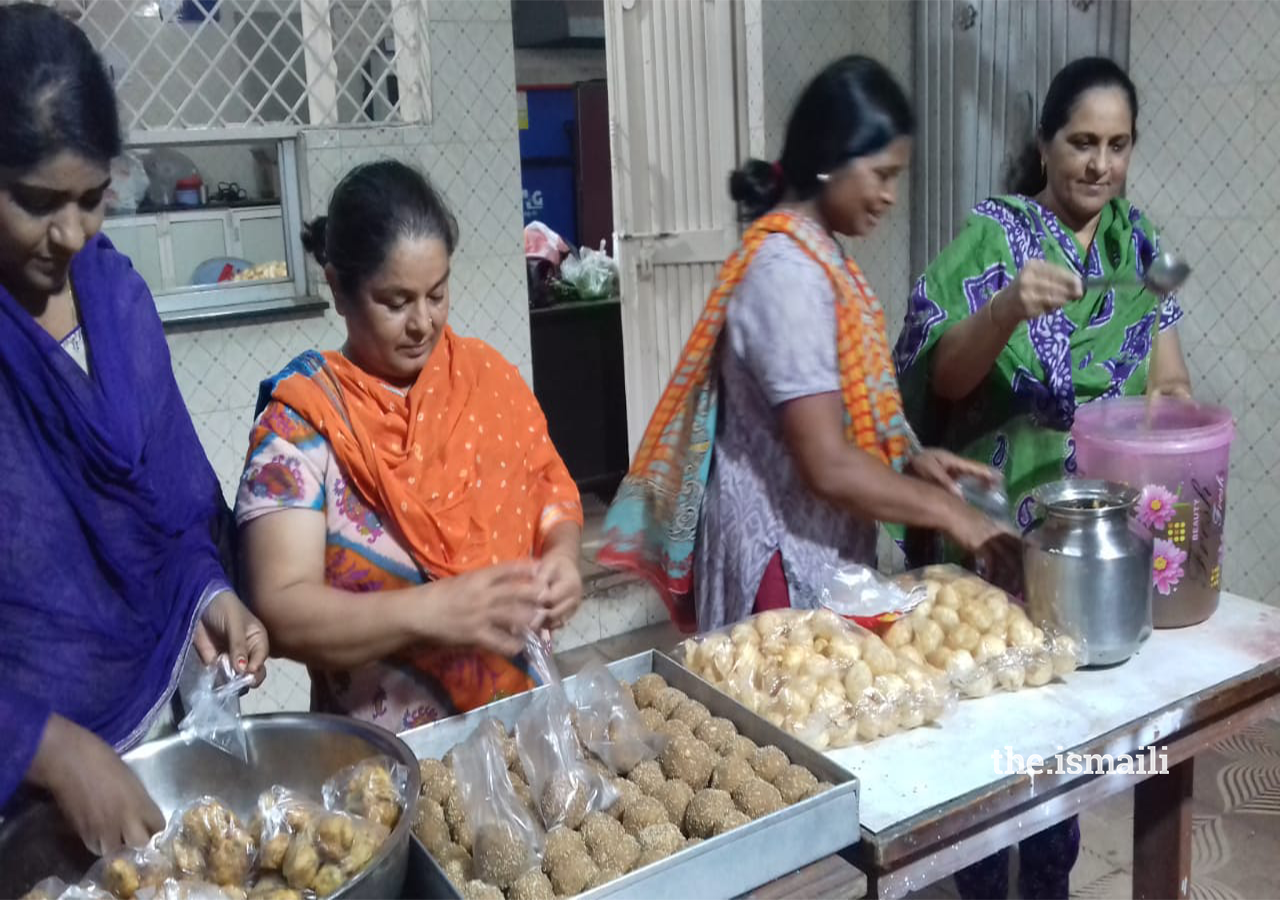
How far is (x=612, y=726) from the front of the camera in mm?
1200

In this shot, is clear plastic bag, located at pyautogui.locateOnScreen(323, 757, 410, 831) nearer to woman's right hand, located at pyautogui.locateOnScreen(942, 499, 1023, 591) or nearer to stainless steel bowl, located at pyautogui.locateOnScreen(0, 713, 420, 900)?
stainless steel bowl, located at pyautogui.locateOnScreen(0, 713, 420, 900)

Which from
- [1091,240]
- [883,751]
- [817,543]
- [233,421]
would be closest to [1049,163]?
[1091,240]

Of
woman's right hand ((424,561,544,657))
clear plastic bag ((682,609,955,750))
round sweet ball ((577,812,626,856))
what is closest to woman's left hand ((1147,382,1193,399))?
clear plastic bag ((682,609,955,750))

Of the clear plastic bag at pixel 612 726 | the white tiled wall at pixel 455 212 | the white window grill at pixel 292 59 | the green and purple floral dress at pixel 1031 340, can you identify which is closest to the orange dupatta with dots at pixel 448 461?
the clear plastic bag at pixel 612 726

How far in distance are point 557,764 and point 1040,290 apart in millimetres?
971

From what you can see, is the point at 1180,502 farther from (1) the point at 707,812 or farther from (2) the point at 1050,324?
(1) the point at 707,812

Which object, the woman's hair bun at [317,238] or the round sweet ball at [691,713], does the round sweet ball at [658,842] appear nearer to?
the round sweet ball at [691,713]

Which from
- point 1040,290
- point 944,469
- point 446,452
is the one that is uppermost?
point 1040,290

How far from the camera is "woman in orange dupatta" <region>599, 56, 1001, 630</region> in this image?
148 cm

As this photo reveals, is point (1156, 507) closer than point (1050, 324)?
Yes

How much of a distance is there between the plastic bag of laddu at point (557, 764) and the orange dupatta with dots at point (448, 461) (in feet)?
0.66

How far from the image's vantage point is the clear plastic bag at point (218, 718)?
3.62 ft

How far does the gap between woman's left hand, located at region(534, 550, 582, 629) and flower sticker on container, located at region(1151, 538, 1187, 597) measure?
80cm

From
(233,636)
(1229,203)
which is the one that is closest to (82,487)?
(233,636)
